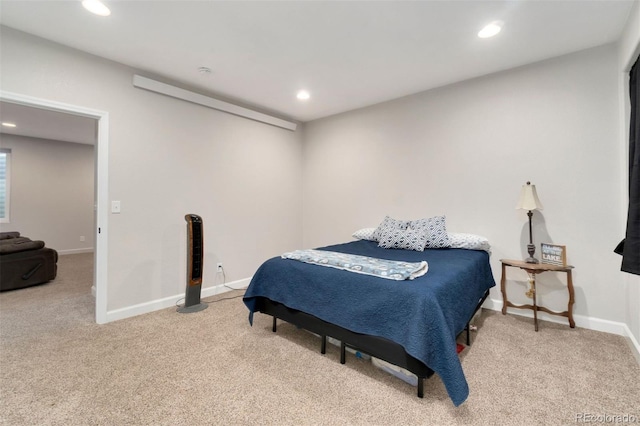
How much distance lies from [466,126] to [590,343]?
231 cm

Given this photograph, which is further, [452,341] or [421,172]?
[421,172]

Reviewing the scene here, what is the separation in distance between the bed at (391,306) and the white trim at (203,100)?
2.24m

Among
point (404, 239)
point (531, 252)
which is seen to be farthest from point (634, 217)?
point (404, 239)

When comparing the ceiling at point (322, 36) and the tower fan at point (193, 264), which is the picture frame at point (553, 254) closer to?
the ceiling at point (322, 36)

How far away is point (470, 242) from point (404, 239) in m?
0.65

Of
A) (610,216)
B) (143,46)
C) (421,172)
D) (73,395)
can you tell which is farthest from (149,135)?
(610,216)

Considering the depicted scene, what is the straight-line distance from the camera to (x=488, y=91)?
3.09 metres

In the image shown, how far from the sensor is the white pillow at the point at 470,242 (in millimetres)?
2873

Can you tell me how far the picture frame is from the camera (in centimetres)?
258

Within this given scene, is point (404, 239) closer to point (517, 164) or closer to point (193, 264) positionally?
point (517, 164)

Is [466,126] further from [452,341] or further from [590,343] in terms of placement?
[452,341]

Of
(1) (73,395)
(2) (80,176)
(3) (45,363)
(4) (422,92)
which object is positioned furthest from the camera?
(2) (80,176)

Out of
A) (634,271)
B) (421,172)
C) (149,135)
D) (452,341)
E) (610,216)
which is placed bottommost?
(452,341)

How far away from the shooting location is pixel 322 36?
2377 mm
